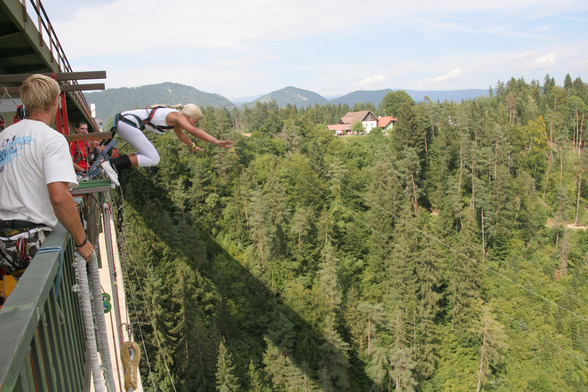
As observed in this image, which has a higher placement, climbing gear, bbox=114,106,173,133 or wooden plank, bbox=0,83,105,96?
wooden plank, bbox=0,83,105,96

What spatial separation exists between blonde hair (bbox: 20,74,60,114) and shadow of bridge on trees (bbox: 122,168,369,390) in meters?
21.2

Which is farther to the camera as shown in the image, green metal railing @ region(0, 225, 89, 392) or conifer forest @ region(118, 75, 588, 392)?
conifer forest @ region(118, 75, 588, 392)

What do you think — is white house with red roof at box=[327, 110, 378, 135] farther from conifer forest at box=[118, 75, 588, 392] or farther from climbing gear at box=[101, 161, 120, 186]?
climbing gear at box=[101, 161, 120, 186]

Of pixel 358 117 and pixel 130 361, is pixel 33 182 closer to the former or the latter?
pixel 130 361

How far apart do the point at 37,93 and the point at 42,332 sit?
1244 mm

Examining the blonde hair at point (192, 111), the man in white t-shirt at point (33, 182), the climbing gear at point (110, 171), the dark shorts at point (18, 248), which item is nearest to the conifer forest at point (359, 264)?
the climbing gear at point (110, 171)

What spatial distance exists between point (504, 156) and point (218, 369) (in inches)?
1536

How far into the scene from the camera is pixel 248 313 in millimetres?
28453

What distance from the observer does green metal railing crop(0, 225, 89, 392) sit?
119cm

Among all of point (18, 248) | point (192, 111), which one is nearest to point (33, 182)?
point (18, 248)

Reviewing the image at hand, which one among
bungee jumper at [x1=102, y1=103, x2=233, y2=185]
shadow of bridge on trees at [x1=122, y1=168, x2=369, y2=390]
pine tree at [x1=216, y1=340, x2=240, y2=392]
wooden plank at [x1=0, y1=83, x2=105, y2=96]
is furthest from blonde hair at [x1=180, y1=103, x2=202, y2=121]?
shadow of bridge on trees at [x1=122, y1=168, x2=369, y2=390]

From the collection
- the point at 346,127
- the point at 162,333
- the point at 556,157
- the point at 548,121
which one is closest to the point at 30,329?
the point at 162,333

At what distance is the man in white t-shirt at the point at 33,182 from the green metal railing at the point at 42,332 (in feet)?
0.38

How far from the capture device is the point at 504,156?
4500 cm
